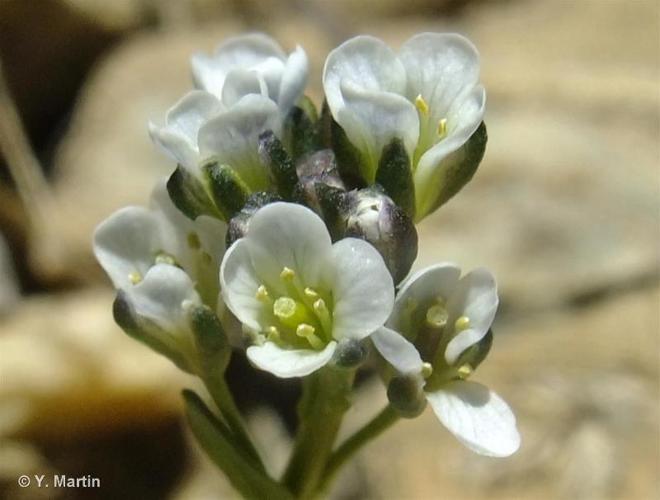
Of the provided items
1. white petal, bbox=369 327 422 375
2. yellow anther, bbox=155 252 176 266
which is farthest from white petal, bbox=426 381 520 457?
yellow anther, bbox=155 252 176 266

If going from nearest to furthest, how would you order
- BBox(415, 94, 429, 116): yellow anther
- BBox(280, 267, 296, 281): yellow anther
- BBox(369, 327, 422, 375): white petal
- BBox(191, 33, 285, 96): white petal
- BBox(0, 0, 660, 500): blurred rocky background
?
BBox(369, 327, 422, 375): white petal < BBox(280, 267, 296, 281): yellow anther < BBox(415, 94, 429, 116): yellow anther < BBox(191, 33, 285, 96): white petal < BBox(0, 0, 660, 500): blurred rocky background

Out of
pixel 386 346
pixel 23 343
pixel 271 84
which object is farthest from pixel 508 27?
pixel 386 346

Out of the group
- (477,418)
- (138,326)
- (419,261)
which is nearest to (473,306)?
(477,418)

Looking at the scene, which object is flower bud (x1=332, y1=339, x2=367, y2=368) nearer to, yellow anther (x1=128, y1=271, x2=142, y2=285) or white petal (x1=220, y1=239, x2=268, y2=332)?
white petal (x1=220, y1=239, x2=268, y2=332)

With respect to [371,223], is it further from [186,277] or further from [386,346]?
[186,277]

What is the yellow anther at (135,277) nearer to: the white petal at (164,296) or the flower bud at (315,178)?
the white petal at (164,296)
